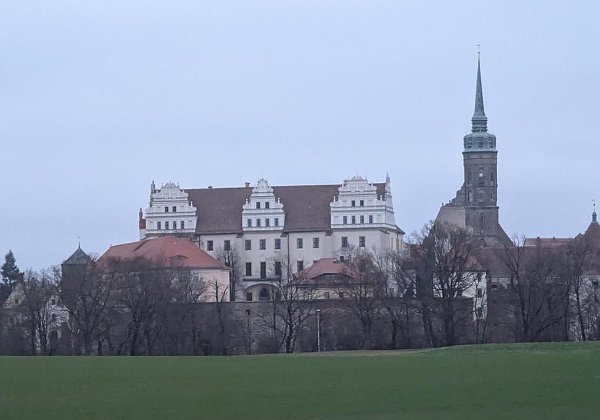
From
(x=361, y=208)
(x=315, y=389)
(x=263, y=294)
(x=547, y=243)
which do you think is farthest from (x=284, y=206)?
(x=315, y=389)

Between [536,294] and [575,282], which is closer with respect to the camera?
[536,294]

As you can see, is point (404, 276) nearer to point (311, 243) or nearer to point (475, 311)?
point (475, 311)

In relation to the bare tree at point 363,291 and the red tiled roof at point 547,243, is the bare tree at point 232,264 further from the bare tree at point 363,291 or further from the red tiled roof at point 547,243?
the red tiled roof at point 547,243

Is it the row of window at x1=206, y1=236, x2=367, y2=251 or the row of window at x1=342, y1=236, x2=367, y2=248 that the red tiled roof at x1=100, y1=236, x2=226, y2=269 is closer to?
the row of window at x1=206, y1=236, x2=367, y2=251

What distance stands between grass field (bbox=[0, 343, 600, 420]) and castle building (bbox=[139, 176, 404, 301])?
83.3 meters

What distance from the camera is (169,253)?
128 meters

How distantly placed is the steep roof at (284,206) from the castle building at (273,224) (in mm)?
88

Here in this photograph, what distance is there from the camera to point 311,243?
13975cm

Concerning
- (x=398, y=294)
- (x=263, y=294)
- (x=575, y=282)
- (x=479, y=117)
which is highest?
(x=479, y=117)

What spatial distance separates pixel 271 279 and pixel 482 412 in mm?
103070

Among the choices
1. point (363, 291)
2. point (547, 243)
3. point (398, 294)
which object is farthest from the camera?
point (547, 243)

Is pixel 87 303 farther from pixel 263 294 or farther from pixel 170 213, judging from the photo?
pixel 170 213

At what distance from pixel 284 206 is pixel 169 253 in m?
18.3

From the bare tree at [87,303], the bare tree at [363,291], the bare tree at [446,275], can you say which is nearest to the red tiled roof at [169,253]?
the bare tree at [363,291]
